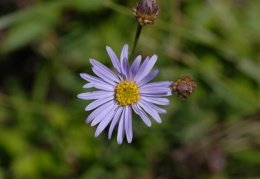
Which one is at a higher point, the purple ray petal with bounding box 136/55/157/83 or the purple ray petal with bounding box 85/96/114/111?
the purple ray petal with bounding box 136/55/157/83

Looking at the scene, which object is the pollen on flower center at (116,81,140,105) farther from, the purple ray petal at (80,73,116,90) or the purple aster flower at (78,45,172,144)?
the purple ray petal at (80,73,116,90)

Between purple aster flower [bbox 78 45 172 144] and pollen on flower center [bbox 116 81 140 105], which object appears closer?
purple aster flower [bbox 78 45 172 144]

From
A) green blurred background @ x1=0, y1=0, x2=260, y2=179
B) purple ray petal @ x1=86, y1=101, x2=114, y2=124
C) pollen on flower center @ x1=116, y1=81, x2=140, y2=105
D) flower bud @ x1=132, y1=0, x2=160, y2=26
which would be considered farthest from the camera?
green blurred background @ x1=0, y1=0, x2=260, y2=179

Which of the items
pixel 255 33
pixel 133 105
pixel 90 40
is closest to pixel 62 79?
pixel 90 40

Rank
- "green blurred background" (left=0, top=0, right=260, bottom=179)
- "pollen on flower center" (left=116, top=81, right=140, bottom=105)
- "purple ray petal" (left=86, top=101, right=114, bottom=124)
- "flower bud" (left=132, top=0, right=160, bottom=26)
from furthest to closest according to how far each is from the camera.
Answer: "green blurred background" (left=0, top=0, right=260, bottom=179) → "pollen on flower center" (left=116, top=81, right=140, bottom=105) → "purple ray petal" (left=86, top=101, right=114, bottom=124) → "flower bud" (left=132, top=0, right=160, bottom=26)

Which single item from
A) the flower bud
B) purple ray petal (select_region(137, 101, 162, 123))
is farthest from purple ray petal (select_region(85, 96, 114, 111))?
the flower bud

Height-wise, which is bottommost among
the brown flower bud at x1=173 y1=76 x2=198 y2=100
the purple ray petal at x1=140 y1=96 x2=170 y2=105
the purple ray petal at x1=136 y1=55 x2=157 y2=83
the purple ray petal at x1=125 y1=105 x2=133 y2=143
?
the purple ray petal at x1=125 y1=105 x2=133 y2=143

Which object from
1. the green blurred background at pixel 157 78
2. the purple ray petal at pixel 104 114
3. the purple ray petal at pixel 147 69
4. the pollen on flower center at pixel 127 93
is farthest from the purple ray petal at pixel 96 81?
the green blurred background at pixel 157 78
